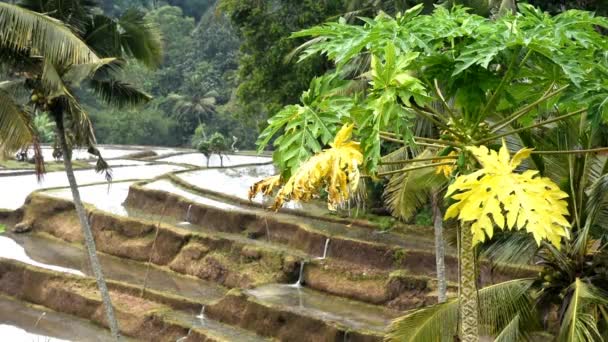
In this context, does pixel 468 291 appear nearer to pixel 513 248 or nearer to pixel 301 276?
pixel 513 248

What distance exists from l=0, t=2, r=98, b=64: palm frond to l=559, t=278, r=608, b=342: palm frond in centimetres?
684

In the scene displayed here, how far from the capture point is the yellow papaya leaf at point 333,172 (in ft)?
13.7

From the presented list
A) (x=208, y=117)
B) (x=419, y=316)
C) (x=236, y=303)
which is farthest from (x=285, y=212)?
(x=208, y=117)

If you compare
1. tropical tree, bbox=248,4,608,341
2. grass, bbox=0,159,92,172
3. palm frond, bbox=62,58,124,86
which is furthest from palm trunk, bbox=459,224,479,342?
grass, bbox=0,159,92,172

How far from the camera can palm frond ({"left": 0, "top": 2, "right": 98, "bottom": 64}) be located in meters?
9.98

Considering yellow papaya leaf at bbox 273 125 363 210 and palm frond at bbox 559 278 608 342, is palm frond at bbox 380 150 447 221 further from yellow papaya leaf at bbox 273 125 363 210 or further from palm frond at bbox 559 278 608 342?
yellow papaya leaf at bbox 273 125 363 210

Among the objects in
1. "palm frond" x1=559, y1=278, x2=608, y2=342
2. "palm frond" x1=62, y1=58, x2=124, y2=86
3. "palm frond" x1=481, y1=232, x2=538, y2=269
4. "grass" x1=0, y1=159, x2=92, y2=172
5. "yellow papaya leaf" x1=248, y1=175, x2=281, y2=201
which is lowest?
"grass" x1=0, y1=159, x2=92, y2=172

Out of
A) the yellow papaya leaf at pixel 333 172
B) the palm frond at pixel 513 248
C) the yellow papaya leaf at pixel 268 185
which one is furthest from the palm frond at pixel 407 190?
the yellow papaya leaf at pixel 333 172

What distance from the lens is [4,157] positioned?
10.1 m

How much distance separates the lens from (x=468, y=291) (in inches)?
185

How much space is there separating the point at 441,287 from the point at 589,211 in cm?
420

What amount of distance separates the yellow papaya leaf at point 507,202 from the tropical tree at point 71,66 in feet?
24.3

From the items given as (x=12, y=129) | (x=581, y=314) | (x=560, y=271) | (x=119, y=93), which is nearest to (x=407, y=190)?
(x=560, y=271)

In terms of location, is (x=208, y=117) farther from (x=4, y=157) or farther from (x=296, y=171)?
(x=296, y=171)
